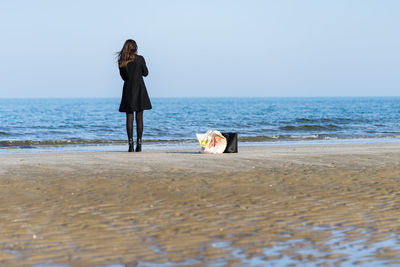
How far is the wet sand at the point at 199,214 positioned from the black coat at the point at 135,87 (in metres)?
2.49

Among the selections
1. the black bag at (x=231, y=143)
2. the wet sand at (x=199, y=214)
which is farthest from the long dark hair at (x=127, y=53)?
the wet sand at (x=199, y=214)

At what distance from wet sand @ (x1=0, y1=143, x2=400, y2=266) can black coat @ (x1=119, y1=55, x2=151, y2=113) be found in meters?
2.49

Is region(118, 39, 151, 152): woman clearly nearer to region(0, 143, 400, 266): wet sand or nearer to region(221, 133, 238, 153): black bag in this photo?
region(221, 133, 238, 153): black bag

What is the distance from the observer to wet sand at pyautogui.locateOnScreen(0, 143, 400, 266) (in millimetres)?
3705

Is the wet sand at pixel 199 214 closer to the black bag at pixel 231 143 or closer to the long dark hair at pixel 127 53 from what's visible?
the black bag at pixel 231 143

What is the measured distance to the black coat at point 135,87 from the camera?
1041 cm

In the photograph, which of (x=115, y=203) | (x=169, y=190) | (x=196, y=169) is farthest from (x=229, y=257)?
(x=196, y=169)

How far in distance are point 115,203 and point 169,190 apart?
76 cm

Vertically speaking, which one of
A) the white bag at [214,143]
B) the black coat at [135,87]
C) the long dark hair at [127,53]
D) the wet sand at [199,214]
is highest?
the long dark hair at [127,53]

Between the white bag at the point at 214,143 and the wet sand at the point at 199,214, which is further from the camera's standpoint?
the white bag at the point at 214,143

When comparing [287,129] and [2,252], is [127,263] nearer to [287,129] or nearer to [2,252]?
[2,252]

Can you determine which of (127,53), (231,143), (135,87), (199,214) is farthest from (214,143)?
(199,214)

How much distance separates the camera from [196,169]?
25.1 feet

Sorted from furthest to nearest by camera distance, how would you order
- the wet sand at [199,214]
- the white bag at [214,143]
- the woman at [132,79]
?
the woman at [132,79], the white bag at [214,143], the wet sand at [199,214]
